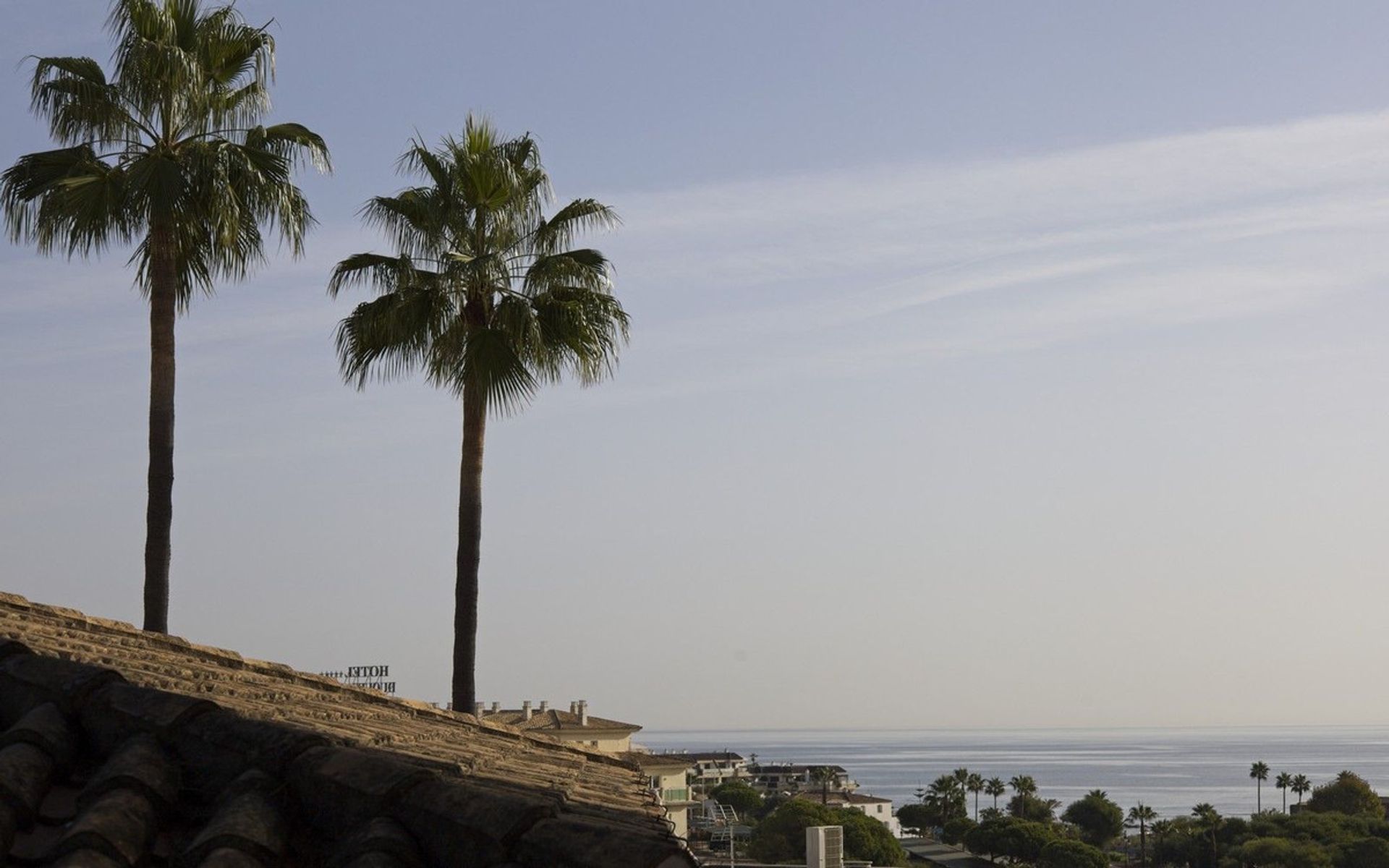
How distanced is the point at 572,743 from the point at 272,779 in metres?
9.58

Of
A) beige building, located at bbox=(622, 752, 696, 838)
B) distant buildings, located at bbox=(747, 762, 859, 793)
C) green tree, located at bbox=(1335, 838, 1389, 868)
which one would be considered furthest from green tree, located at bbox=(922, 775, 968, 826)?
beige building, located at bbox=(622, 752, 696, 838)

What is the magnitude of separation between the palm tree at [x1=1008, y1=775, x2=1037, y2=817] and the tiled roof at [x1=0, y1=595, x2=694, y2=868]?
124103 mm

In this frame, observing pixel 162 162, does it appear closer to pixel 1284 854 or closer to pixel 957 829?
Result: pixel 1284 854

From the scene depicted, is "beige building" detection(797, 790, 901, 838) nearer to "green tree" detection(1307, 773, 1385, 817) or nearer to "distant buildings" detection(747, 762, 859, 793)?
"distant buildings" detection(747, 762, 859, 793)

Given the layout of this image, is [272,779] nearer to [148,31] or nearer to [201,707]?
[201,707]

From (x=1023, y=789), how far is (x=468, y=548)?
113 meters

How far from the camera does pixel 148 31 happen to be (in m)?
18.6

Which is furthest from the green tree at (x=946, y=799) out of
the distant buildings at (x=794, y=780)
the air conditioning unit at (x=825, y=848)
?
the air conditioning unit at (x=825, y=848)

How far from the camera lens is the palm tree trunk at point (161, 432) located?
17.4 metres

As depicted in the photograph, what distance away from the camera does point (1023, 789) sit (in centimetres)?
12381

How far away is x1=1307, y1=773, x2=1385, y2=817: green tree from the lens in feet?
346

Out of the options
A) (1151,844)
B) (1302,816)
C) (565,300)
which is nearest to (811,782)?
(1151,844)

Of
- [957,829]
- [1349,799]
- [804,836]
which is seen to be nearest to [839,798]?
[957,829]

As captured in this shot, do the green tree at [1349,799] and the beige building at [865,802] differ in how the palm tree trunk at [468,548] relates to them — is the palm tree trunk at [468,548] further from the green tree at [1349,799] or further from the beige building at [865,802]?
the beige building at [865,802]
